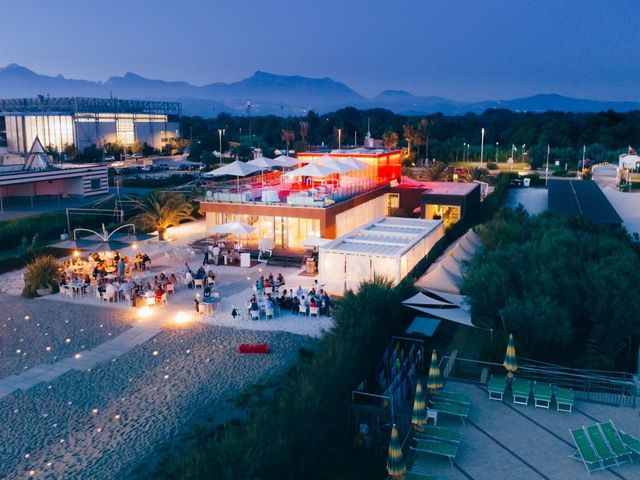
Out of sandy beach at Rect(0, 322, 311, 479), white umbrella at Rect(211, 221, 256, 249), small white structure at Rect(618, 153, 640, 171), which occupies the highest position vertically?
small white structure at Rect(618, 153, 640, 171)

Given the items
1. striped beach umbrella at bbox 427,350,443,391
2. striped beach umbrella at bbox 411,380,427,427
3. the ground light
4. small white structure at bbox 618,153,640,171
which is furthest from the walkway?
small white structure at bbox 618,153,640,171

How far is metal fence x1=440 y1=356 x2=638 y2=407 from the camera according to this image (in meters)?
13.0

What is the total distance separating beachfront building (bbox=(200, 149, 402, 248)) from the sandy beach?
10613 mm

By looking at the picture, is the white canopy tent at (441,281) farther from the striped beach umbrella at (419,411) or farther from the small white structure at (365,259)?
the striped beach umbrella at (419,411)

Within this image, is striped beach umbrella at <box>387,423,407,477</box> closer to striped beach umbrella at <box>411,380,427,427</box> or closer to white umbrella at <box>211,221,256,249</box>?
striped beach umbrella at <box>411,380,427,427</box>

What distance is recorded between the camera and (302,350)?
15.1 meters

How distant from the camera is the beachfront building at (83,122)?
69625mm

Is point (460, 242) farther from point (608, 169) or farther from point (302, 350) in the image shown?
point (608, 169)

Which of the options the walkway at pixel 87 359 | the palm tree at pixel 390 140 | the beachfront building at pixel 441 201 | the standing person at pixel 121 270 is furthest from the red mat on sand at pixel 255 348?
the palm tree at pixel 390 140

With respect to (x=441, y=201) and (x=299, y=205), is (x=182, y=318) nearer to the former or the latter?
(x=299, y=205)

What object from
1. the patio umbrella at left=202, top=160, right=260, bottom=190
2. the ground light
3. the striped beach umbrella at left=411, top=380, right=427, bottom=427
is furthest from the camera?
the patio umbrella at left=202, top=160, right=260, bottom=190

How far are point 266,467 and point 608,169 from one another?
5219 centimetres

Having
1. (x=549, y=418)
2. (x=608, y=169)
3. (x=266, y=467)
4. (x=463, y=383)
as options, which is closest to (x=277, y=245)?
(x=463, y=383)

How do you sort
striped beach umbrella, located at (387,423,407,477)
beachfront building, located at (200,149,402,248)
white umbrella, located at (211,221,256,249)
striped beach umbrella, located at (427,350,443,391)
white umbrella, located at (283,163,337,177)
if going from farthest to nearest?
white umbrella, located at (283,163,337,177) → beachfront building, located at (200,149,402,248) → white umbrella, located at (211,221,256,249) → striped beach umbrella, located at (427,350,443,391) → striped beach umbrella, located at (387,423,407,477)
